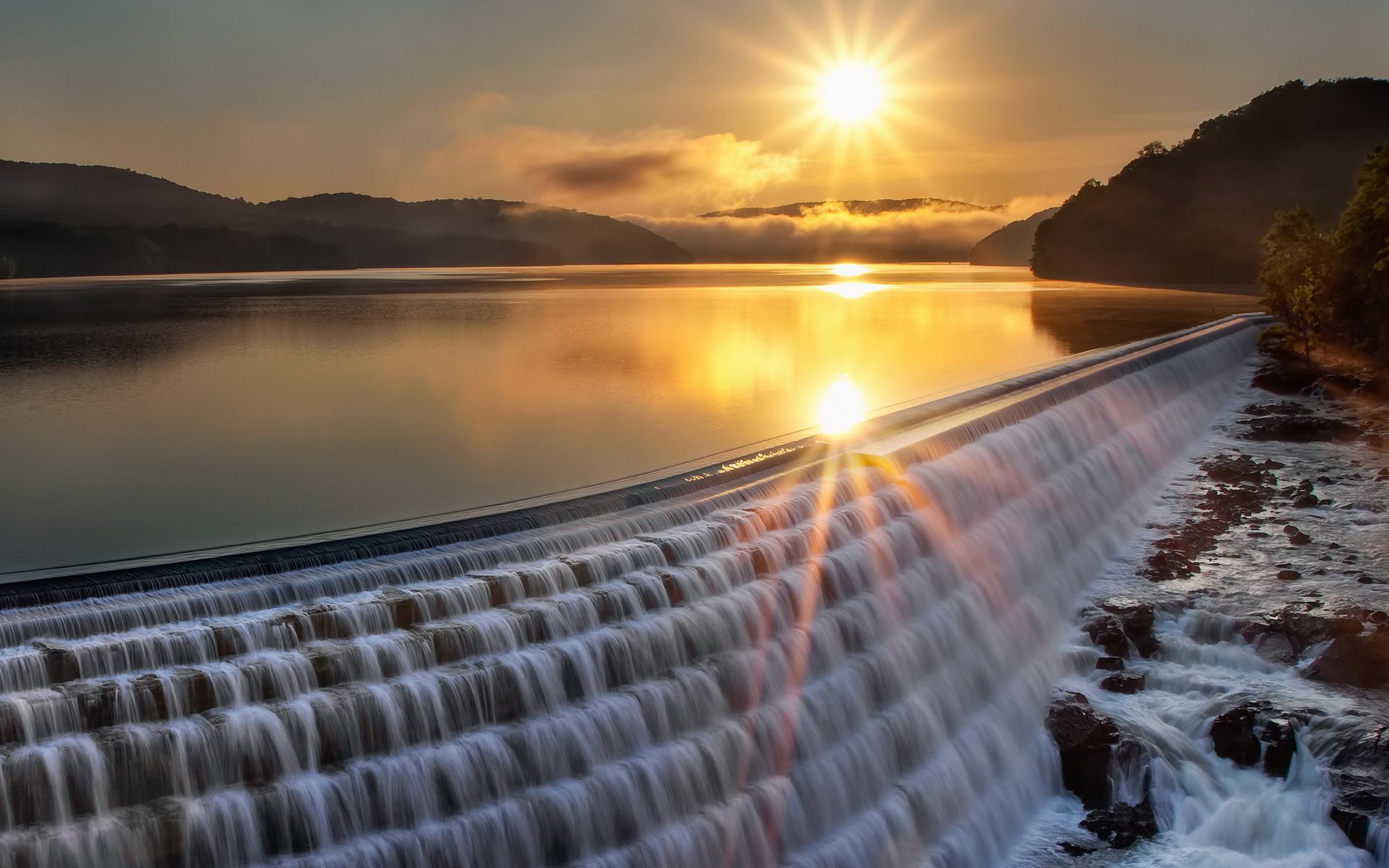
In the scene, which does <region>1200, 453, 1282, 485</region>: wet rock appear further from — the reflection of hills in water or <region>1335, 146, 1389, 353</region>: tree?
<region>1335, 146, 1389, 353</region>: tree

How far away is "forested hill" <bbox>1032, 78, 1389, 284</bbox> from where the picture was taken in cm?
14438

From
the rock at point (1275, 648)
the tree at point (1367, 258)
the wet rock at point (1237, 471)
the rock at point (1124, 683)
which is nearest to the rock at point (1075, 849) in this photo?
the rock at point (1124, 683)

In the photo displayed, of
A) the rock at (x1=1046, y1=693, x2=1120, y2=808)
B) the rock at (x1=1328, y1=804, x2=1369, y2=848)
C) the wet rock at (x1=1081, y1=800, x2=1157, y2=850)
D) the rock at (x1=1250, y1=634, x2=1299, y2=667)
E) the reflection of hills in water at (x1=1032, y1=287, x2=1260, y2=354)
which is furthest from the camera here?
the reflection of hills in water at (x1=1032, y1=287, x2=1260, y2=354)

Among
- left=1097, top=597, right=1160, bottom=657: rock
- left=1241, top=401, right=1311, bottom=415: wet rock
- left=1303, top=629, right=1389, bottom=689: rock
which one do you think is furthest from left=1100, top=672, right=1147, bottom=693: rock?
left=1241, top=401, right=1311, bottom=415: wet rock

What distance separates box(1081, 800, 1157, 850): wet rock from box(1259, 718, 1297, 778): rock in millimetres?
1664

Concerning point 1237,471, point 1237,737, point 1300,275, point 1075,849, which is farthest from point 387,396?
point 1300,275

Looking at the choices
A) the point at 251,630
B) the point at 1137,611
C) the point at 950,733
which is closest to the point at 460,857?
the point at 251,630

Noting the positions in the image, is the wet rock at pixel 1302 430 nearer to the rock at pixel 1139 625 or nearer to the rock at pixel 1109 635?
the rock at pixel 1139 625

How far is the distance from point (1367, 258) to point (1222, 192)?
12818 cm

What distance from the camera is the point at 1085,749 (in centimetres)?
1302

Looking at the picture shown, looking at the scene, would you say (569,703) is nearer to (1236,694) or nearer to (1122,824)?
(1122,824)

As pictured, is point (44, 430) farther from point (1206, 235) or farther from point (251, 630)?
point (1206, 235)

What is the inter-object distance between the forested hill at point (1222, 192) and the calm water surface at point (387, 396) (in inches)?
3039

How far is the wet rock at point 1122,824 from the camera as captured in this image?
11.9m
